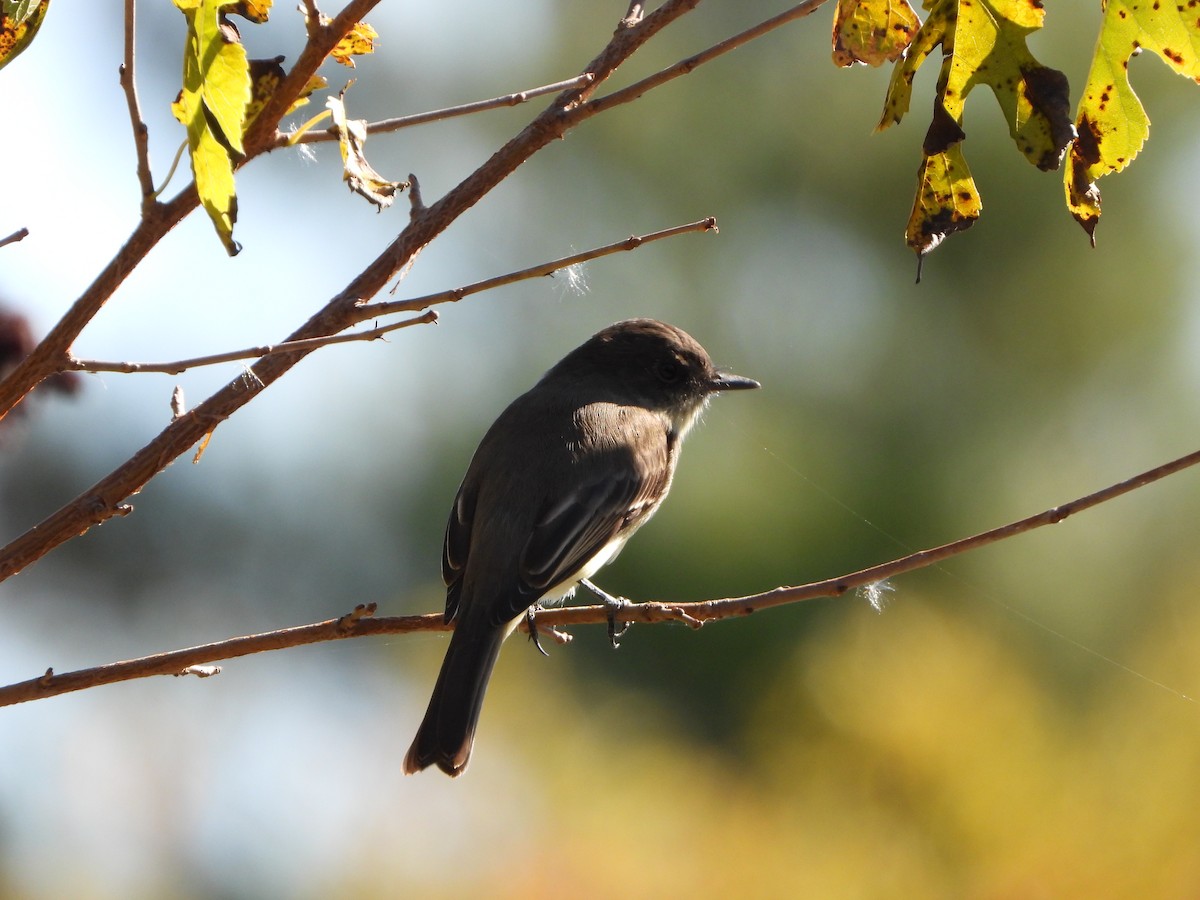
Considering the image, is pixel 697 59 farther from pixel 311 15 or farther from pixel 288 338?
pixel 288 338

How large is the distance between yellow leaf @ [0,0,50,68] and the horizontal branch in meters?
0.77

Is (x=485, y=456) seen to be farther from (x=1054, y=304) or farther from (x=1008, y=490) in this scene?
(x=1054, y=304)

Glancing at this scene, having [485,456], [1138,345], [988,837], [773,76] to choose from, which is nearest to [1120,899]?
[988,837]

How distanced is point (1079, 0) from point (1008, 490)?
338 cm

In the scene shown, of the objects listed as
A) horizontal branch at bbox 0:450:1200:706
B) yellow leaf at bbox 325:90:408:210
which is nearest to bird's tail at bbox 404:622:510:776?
horizontal branch at bbox 0:450:1200:706

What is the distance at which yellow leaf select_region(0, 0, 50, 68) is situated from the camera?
5.10ft

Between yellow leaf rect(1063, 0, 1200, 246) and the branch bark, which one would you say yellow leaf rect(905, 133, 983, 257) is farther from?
the branch bark

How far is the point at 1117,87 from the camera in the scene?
5.33ft

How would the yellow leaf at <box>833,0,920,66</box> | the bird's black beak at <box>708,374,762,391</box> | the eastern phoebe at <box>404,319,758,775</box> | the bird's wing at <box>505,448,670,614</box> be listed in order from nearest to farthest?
the yellow leaf at <box>833,0,920,66</box>
the eastern phoebe at <box>404,319,758,775</box>
the bird's wing at <box>505,448,670,614</box>
the bird's black beak at <box>708,374,762,391</box>

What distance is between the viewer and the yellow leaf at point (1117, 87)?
5.15 ft

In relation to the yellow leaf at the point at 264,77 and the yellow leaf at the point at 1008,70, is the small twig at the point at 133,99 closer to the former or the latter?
the yellow leaf at the point at 264,77

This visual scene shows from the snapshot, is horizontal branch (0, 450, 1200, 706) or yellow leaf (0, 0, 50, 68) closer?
yellow leaf (0, 0, 50, 68)

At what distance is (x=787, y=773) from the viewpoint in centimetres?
580

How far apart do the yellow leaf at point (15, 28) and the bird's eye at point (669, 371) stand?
3001 mm
